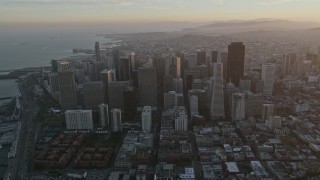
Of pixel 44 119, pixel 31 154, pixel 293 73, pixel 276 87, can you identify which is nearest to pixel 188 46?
pixel 293 73

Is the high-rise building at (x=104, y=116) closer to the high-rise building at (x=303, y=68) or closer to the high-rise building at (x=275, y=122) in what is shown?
the high-rise building at (x=275, y=122)

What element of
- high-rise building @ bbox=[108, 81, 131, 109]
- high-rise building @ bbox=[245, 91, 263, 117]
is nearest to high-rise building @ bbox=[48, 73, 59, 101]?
high-rise building @ bbox=[108, 81, 131, 109]

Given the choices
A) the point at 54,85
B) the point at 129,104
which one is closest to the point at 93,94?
the point at 129,104

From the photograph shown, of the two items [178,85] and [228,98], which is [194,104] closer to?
[228,98]

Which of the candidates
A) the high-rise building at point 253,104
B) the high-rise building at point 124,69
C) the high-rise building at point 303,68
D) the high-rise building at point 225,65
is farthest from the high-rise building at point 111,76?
the high-rise building at point 303,68

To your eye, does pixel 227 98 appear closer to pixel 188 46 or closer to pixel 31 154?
pixel 31 154

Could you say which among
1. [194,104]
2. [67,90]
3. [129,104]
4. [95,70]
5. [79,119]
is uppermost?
[95,70]
